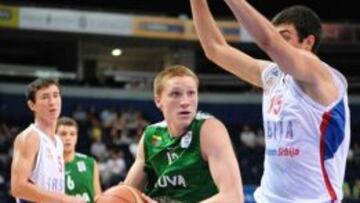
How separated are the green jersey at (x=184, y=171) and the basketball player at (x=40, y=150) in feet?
6.45

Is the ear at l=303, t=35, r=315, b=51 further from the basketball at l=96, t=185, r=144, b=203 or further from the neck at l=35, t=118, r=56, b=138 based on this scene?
the neck at l=35, t=118, r=56, b=138

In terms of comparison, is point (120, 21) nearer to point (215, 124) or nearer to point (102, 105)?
point (102, 105)

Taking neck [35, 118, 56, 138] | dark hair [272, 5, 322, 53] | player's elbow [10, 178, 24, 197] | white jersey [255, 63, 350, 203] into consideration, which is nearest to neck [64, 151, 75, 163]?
neck [35, 118, 56, 138]

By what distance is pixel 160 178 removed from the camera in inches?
123

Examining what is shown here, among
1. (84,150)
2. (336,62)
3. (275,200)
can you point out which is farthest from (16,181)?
(336,62)

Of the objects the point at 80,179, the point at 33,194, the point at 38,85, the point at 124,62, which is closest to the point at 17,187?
the point at 33,194

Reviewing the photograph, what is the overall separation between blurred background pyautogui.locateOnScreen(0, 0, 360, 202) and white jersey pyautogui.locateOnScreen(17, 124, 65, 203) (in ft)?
38.0

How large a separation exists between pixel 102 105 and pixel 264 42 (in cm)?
1932

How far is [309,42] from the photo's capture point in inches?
118

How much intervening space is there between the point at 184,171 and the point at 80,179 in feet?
11.6

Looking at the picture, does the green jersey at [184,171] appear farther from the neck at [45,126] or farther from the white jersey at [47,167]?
the neck at [45,126]

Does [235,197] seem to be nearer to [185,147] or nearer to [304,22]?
[185,147]

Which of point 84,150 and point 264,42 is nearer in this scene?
point 264,42

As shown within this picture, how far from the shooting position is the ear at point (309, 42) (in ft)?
9.76
